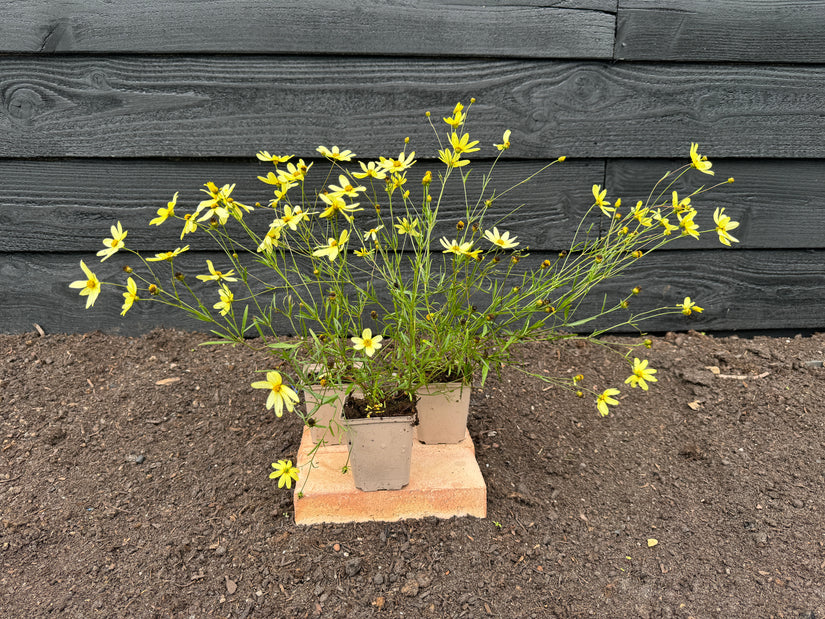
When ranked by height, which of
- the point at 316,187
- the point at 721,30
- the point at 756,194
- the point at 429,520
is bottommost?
the point at 429,520

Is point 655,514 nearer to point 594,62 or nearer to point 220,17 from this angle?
point 594,62

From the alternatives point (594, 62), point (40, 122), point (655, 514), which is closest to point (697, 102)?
point (594, 62)

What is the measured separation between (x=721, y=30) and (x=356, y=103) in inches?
43.5

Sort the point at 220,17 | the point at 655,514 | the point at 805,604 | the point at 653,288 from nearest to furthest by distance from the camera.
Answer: the point at 805,604 < the point at 655,514 < the point at 220,17 < the point at 653,288

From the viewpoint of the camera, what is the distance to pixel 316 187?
170 centimetres

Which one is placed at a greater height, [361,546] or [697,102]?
[697,102]

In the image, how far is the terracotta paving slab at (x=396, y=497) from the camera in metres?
1.19

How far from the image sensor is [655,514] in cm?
127

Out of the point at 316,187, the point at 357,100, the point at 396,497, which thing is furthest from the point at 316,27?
the point at 396,497

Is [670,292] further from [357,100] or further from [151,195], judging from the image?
[151,195]

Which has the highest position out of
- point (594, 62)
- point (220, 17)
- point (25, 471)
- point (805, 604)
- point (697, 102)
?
point (220, 17)

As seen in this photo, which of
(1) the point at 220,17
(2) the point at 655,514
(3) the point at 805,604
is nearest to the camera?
(3) the point at 805,604

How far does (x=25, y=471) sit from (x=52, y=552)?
0.94ft

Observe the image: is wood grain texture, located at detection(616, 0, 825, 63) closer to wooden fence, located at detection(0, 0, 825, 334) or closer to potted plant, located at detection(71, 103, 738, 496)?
wooden fence, located at detection(0, 0, 825, 334)
